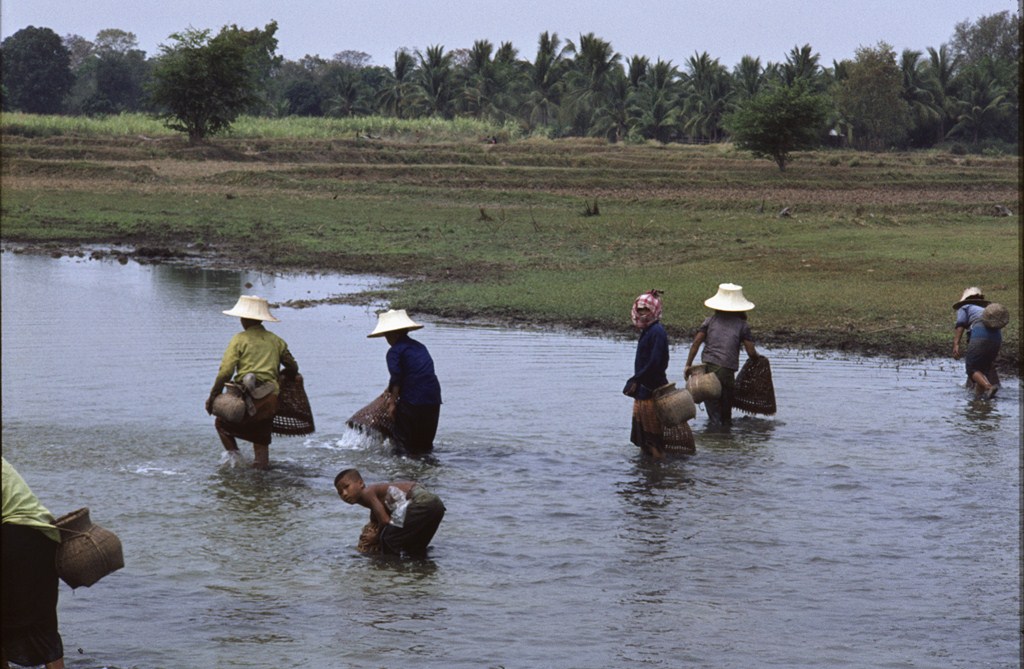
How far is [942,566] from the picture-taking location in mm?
8828

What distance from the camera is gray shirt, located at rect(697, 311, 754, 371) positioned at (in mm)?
12633

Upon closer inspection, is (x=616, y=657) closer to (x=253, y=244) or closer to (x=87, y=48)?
(x=253, y=244)

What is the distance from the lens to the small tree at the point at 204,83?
50.0 m

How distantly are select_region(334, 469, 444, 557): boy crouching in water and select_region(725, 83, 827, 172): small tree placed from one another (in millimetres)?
40988

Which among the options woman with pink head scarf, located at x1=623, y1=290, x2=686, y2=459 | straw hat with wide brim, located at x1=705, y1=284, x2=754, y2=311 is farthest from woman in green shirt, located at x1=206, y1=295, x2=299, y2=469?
straw hat with wide brim, located at x1=705, y1=284, x2=754, y2=311

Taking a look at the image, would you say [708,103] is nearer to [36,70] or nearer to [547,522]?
[36,70]

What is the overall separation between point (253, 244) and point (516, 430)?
692 inches

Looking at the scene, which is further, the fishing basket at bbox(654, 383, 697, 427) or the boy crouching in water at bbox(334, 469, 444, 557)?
the fishing basket at bbox(654, 383, 697, 427)

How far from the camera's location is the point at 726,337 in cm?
1262

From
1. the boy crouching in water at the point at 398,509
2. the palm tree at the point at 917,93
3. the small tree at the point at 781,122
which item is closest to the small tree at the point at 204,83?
the small tree at the point at 781,122

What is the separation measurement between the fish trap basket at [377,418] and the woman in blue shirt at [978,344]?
659 centimetres

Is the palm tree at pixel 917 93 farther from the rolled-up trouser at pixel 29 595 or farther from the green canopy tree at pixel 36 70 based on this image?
the rolled-up trouser at pixel 29 595

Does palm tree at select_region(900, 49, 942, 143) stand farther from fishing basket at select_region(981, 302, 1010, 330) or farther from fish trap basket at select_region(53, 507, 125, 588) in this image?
fish trap basket at select_region(53, 507, 125, 588)

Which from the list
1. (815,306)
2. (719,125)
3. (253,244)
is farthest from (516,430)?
(719,125)
